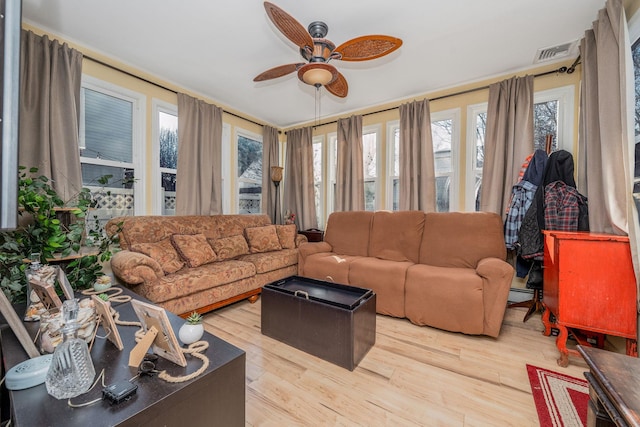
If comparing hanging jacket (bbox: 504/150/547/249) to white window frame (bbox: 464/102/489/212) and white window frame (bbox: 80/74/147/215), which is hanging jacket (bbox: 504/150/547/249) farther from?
white window frame (bbox: 80/74/147/215)

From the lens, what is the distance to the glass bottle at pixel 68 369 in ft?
2.49

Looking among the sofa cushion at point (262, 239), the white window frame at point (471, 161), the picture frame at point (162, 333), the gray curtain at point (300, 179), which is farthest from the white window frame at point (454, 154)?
the picture frame at point (162, 333)

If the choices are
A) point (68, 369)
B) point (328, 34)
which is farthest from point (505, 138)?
point (68, 369)

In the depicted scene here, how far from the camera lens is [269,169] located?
447cm

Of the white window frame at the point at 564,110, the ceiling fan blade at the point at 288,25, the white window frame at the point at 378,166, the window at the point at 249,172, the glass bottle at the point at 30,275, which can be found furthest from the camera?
the window at the point at 249,172

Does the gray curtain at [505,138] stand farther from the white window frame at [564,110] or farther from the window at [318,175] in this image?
the window at [318,175]

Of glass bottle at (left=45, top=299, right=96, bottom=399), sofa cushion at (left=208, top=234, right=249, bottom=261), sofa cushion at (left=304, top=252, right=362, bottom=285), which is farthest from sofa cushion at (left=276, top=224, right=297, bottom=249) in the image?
glass bottle at (left=45, top=299, right=96, bottom=399)

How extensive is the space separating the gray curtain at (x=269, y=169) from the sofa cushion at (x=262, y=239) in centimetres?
87

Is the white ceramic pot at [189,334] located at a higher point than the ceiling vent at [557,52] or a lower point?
lower

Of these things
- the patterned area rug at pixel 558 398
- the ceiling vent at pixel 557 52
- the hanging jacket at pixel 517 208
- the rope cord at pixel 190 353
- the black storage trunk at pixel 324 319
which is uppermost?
the ceiling vent at pixel 557 52

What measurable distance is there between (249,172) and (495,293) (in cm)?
366

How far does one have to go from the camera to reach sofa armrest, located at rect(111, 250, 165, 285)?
2113 millimetres

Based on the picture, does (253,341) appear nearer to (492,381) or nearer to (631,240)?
(492,381)

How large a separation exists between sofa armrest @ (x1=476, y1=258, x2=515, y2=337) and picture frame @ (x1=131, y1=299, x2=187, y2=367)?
219 centimetres
